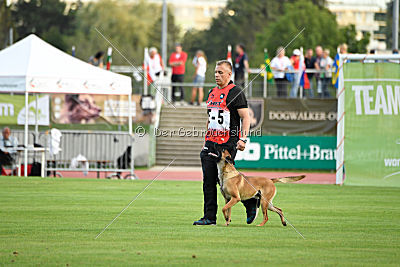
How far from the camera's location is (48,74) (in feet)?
70.1

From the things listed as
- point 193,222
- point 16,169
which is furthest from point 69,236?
point 16,169

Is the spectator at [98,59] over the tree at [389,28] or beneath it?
beneath

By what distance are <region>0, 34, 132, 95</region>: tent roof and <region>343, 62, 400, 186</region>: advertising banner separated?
20.0ft

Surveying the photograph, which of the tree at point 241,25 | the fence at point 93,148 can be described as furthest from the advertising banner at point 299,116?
the tree at point 241,25

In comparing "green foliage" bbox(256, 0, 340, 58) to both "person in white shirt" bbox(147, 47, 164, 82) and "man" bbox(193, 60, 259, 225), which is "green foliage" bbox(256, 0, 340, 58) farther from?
"man" bbox(193, 60, 259, 225)

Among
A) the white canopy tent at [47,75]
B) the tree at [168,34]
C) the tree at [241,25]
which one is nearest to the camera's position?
the white canopy tent at [47,75]

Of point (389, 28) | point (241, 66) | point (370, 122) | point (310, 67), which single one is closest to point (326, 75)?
point (310, 67)

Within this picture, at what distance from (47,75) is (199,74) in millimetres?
8486

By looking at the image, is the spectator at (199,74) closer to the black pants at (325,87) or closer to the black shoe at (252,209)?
the black pants at (325,87)

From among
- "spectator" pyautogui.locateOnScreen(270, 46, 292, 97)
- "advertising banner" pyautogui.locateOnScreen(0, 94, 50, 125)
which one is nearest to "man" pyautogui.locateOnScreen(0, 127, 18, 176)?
"advertising banner" pyautogui.locateOnScreen(0, 94, 50, 125)

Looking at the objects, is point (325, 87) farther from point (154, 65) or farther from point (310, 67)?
point (154, 65)

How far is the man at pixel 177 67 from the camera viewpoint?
29789 millimetres

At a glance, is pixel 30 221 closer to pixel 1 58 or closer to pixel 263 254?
pixel 263 254

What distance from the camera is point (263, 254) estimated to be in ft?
28.6
